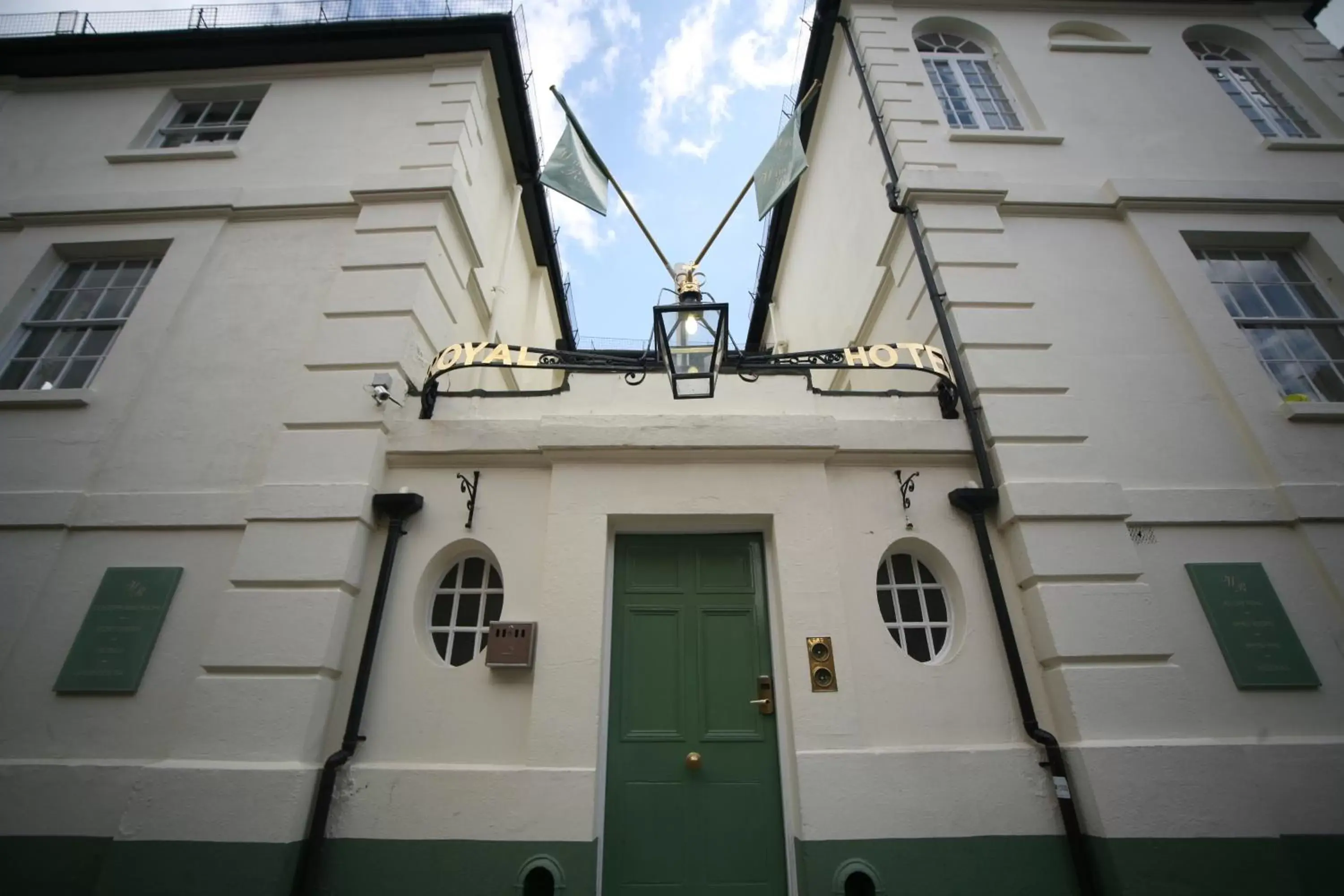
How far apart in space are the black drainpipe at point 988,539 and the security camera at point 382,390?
5.30m

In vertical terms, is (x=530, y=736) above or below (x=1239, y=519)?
below

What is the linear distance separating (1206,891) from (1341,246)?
23.1 feet


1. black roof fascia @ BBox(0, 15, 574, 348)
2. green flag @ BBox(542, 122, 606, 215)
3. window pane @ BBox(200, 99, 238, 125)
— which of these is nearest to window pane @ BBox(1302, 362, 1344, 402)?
green flag @ BBox(542, 122, 606, 215)

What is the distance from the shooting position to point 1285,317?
6.01 metres

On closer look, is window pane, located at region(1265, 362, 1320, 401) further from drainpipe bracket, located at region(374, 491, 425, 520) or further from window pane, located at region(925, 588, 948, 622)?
drainpipe bracket, located at region(374, 491, 425, 520)

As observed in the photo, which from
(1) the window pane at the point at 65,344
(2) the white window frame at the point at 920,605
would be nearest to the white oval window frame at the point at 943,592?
(2) the white window frame at the point at 920,605

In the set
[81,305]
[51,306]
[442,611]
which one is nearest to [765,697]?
[442,611]

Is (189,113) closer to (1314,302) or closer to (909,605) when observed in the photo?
(909,605)

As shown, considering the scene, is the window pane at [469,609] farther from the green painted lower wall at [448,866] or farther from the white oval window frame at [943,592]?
the white oval window frame at [943,592]

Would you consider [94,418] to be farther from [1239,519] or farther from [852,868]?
[1239,519]

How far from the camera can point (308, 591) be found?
174 inches

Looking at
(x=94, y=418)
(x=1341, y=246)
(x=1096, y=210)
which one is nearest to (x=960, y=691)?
(x=1096, y=210)

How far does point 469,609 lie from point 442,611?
0.77 ft

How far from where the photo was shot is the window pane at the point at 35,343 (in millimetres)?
5980
